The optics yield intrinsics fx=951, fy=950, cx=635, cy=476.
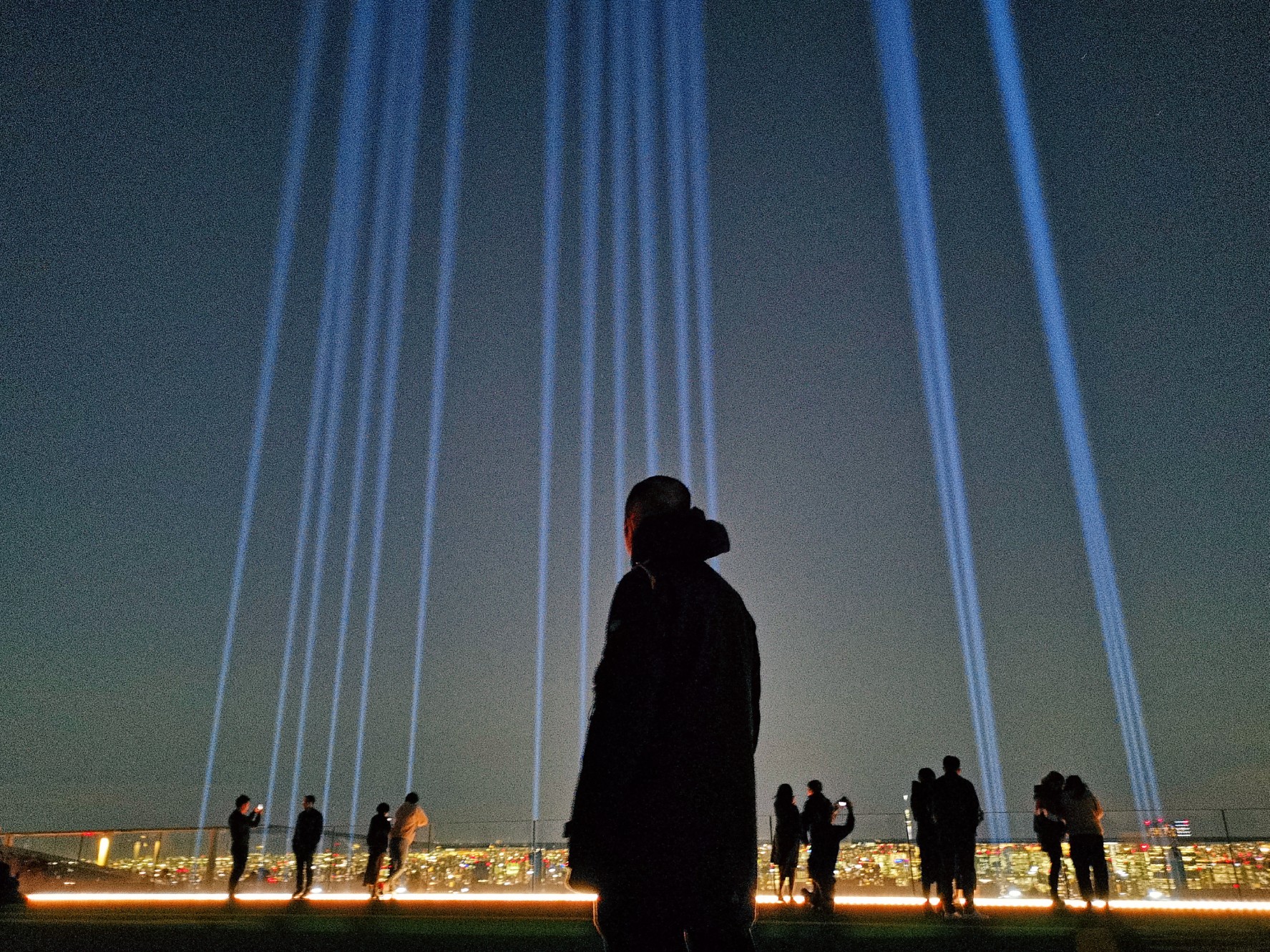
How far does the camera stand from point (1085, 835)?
11328 mm

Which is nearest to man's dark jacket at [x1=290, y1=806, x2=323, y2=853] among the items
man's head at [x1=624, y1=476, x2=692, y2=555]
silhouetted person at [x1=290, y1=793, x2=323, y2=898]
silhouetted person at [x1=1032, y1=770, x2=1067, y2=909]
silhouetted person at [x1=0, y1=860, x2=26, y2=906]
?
silhouetted person at [x1=290, y1=793, x2=323, y2=898]

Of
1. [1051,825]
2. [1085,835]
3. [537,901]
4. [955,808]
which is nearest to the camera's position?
[955,808]

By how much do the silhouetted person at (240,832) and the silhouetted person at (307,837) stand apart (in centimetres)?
66

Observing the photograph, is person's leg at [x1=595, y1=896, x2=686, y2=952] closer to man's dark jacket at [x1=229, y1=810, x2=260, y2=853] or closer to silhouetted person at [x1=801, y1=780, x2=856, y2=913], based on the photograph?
Answer: silhouetted person at [x1=801, y1=780, x2=856, y2=913]

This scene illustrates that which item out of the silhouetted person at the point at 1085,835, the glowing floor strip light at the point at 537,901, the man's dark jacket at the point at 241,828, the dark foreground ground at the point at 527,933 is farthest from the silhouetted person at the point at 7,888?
the silhouetted person at the point at 1085,835

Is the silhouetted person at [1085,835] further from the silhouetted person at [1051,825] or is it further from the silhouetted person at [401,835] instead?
the silhouetted person at [401,835]

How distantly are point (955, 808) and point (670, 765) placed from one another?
9826mm

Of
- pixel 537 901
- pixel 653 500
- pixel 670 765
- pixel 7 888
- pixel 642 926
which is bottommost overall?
pixel 537 901

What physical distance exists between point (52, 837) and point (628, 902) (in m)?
18.1

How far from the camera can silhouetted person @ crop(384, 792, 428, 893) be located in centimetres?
1438

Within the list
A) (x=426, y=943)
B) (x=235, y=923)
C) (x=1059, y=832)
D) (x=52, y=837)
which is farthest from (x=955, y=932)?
(x=52, y=837)

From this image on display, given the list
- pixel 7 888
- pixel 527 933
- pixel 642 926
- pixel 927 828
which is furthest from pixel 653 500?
pixel 7 888

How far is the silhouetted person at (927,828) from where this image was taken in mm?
11367

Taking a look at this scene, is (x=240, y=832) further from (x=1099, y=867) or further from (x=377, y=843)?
(x=1099, y=867)
